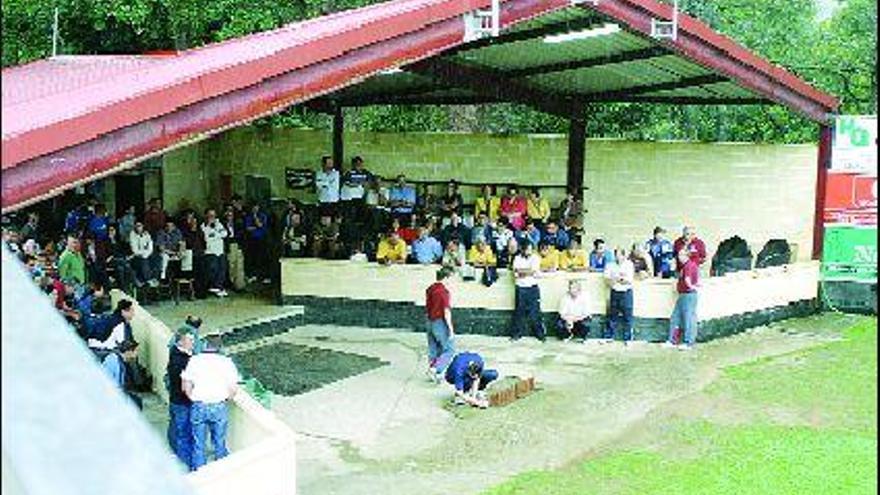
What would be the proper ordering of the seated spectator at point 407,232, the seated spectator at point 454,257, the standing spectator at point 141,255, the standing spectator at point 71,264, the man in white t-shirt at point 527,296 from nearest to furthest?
1. the standing spectator at point 71,264
2. the man in white t-shirt at point 527,296
3. the seated spectator at point 454,257
4. the standing spectator at point 141,255
5. the seated spectator at point 407,232

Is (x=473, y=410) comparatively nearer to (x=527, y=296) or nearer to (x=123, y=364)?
(x=527, y=296)

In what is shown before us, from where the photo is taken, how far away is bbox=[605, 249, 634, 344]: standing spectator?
1538cm

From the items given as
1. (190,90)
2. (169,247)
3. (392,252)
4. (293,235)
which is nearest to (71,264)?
(169,247)

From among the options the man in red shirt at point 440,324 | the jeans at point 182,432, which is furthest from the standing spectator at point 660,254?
the jeans at point 182,432

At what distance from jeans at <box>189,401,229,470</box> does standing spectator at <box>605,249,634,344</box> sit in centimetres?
753

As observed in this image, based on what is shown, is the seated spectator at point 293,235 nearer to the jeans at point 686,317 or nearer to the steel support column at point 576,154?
the steel support column at point 576,154

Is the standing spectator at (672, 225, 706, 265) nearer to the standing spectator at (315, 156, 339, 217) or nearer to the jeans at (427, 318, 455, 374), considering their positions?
the jeans at (427, 318, 455, 374)

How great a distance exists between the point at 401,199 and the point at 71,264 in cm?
654

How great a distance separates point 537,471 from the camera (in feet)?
33.6

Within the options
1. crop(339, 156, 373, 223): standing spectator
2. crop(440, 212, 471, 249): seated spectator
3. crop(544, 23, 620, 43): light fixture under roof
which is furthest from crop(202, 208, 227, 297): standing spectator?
crop(544, 23, 620, 43): light fixture under roof

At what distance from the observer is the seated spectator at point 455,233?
56.9 ft

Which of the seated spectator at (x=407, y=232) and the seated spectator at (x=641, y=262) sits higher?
the seated spectator at (x=407, y=232)

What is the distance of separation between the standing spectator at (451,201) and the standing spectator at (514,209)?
31.4 inches

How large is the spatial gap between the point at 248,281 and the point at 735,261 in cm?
795
